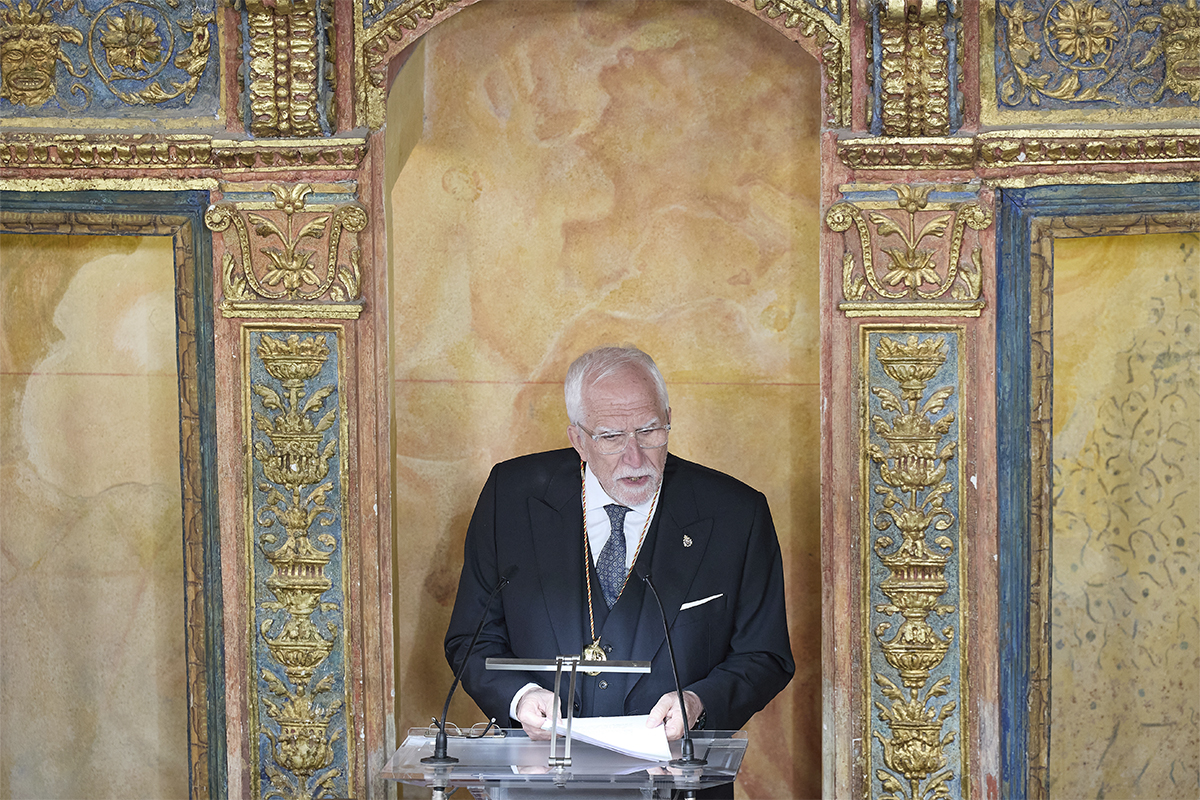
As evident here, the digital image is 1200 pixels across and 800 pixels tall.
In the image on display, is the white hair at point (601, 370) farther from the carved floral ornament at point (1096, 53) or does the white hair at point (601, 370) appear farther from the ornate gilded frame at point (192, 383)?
the carved floral ornament at point (1096, 53)

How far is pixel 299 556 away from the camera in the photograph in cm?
411

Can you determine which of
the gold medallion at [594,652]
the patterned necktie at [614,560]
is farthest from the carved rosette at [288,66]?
the gold medallion at [594,652]

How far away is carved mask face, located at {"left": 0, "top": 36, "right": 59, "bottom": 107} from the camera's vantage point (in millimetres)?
4148

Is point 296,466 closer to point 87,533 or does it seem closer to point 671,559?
point 87,533

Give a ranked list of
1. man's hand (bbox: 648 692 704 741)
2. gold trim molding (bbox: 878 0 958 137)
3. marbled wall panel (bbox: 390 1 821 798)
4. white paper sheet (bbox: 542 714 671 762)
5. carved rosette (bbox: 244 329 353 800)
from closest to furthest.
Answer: white paper sheet (bbox: 542 714 671 762)
man's hand (bbox: 648 692 704 741)
gold trim molding (bbox: 878 0 958 137)
carved rosette (bbox: 244 329 353 800)
marbled wall panel (bbox: 390 1 821 798)

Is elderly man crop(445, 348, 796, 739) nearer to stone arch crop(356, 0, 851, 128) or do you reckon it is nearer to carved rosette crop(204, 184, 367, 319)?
carved rosette crop(204, 184, 367, 319)

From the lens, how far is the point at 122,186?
13.6 ft

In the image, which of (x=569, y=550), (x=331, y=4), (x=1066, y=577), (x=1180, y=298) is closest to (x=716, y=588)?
(x=569, y=550)

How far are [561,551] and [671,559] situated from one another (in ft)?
1.16

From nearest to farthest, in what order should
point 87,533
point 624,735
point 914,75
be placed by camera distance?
point 624,735 < point 914,75 < point 87,533

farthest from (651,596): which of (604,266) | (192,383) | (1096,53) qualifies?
(1096,53)

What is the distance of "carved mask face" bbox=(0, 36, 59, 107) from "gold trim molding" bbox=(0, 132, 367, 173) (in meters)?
0.15

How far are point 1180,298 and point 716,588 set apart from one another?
67.6 inches

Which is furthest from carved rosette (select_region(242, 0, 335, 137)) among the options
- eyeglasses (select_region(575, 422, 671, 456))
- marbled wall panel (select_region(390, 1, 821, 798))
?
eyeglasses (select_region(575, 422, 671, 456))
